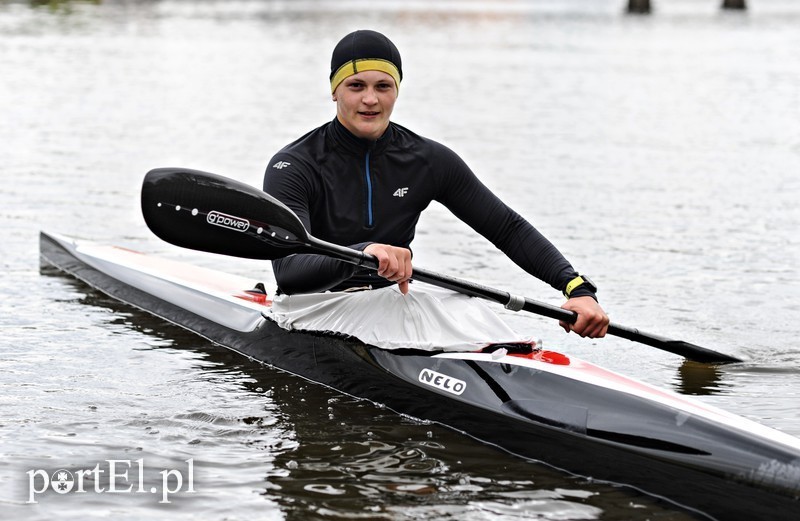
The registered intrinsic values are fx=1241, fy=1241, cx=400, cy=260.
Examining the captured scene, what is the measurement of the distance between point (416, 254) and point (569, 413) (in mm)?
4625

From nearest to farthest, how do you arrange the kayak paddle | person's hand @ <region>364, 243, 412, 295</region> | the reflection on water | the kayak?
the kayak
person's hand @ <region>364, 243, 412, 295</region>
the kayak paddle
the reflection on water

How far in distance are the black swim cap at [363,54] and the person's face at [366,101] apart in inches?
1.0

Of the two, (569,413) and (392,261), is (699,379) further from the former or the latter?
(392,261)

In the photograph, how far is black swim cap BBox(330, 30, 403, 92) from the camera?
5.42 metres

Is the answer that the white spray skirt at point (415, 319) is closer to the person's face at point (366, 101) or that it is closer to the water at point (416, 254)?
the water at point (416, 254)

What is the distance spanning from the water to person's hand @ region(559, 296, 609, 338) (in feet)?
2.37

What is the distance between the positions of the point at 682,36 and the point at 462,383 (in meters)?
36.1

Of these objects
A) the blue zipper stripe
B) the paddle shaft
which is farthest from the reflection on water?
the blue zipper stripe

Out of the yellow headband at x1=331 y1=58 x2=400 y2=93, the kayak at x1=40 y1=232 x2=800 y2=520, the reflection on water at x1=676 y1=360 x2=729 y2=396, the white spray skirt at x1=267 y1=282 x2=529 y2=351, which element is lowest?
the reflection on water at x1=676 y1=360 x2=729 y2=396

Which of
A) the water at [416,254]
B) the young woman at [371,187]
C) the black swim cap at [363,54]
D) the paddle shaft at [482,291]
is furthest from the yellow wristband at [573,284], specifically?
the black swim cap at [363,54]

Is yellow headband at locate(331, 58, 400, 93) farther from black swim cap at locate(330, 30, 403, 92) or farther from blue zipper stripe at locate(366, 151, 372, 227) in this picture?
blue zipper stripe at locate(366, 151, 372, 227)

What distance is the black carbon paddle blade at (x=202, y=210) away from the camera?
5426 millimetres

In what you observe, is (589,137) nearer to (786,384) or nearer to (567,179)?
(567,179)

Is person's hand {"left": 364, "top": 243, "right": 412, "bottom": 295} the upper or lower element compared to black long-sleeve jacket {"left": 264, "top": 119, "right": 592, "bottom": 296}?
lower
